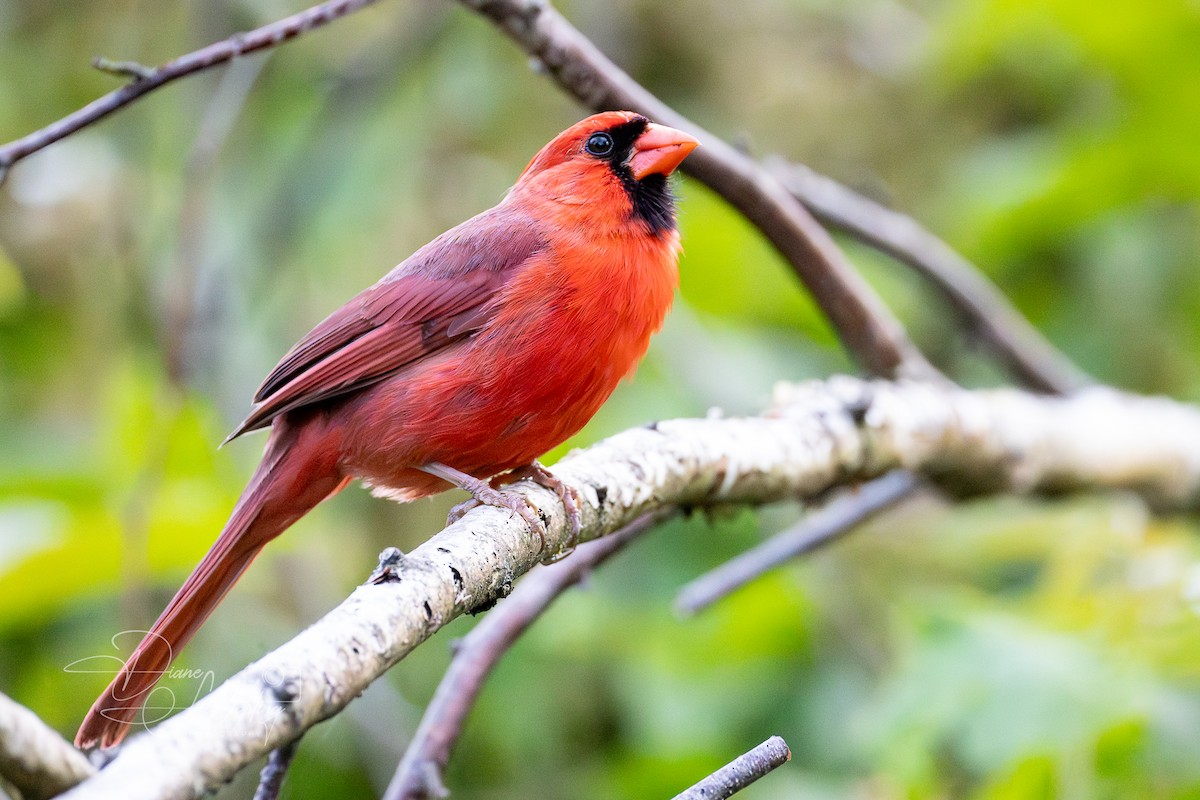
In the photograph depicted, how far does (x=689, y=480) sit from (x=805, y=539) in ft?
2.68

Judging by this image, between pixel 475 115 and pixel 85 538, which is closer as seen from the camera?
pixel 85 538

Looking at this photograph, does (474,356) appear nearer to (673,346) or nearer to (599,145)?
(599,145)

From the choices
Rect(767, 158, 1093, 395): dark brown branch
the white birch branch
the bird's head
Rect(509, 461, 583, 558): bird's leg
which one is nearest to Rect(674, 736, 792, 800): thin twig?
the white birch branch

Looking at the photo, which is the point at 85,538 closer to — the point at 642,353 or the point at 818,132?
the point at 642,353

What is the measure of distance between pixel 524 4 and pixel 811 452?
1.17 m

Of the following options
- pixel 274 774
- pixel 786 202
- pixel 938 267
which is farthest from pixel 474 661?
pixel 938 267

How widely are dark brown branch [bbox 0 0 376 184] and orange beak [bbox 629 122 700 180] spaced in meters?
0.85

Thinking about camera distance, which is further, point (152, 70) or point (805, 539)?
point (805, 539)

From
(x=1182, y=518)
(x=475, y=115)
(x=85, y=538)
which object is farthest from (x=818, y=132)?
(x=85, y=538)

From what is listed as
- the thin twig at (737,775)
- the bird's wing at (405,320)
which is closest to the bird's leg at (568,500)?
the bird's wing at (405,320)

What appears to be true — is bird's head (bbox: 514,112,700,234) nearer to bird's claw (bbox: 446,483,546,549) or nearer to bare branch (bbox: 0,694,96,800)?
bird's claw (bbox: 446,483,546,549)

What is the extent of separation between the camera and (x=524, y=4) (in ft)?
8.61

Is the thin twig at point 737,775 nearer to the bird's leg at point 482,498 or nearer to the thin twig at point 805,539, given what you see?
the bird's leg at point 482,498

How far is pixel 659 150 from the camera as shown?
302 cm
